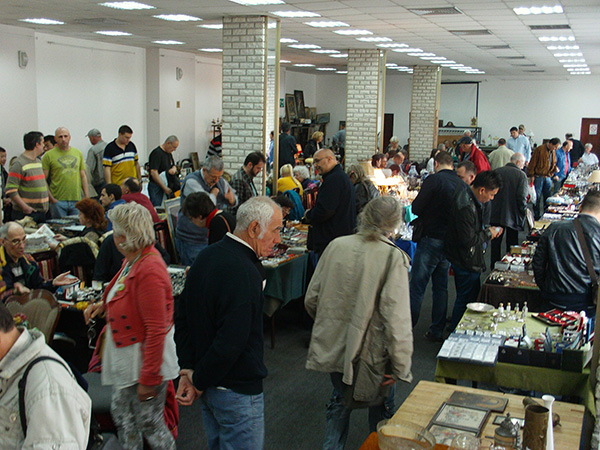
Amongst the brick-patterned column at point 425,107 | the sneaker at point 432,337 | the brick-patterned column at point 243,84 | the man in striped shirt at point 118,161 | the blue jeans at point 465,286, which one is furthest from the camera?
the brick-patterned column at point 425,107

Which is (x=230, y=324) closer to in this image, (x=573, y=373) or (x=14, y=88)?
(x=573, y=373)

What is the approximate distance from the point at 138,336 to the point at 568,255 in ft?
10.1

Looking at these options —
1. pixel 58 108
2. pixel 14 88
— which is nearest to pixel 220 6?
pixel 14 88

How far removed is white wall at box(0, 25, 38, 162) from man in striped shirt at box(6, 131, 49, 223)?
4249mm

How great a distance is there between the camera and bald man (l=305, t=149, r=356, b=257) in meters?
5.83

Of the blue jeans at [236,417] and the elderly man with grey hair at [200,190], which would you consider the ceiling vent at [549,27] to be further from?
the blue jeans at [236,417]

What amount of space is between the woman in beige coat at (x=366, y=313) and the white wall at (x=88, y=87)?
434 inches

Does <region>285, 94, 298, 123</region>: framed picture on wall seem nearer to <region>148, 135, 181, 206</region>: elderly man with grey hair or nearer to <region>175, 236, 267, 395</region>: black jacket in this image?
<region>148, 135, 181, 206</region>: elderly man with grey hair

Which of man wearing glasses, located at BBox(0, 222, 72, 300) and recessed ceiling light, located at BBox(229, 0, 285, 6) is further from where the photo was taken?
recessed ceiling light, located at BBox(229, 0, 285, 6)

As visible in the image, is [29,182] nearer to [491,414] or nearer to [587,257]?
[587,257]

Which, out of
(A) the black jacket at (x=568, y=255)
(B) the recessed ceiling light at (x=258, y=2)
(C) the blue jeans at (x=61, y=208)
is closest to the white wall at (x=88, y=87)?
(C) the blue jeans at (x=61, y=208)

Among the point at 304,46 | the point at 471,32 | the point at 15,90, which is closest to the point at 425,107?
the point at 304,46

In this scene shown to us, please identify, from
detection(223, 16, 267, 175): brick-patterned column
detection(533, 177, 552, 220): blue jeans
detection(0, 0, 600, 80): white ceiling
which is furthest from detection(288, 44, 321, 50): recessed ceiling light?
detection(533, 177, 552, 220): blue jeans

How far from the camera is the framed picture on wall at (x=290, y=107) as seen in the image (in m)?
23.3
